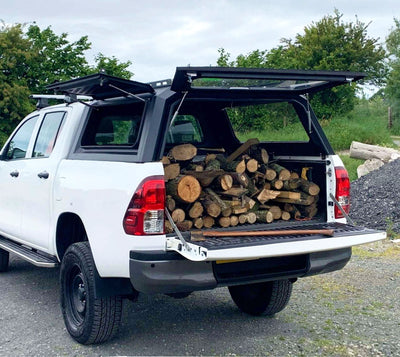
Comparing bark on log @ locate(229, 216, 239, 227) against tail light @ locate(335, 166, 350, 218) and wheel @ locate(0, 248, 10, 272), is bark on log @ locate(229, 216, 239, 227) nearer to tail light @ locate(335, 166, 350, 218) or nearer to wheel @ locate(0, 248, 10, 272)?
tail light @ locate(335, 166, 350, 218)

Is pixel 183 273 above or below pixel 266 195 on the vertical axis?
below

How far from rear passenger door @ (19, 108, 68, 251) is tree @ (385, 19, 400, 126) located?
23.4 metres

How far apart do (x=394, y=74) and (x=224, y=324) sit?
23.7 m

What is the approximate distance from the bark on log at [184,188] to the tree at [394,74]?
24.0 meters

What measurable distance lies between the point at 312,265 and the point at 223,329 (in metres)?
1.13

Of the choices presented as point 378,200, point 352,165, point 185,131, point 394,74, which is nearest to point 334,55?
point 394,74

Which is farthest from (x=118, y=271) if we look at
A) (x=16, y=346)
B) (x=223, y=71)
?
(x=223, y=71)

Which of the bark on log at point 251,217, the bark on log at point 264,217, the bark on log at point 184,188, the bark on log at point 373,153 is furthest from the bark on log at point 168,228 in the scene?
the bark on log at point 373,153

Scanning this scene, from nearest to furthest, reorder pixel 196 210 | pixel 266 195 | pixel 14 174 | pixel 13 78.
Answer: pixel 196 210 → pixel 266 195 → pixel 14 174 → pixel 13 78

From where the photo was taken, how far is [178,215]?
4.65 m

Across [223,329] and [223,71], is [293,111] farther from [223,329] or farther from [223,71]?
[223,329]

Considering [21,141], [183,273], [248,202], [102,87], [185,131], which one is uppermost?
[102,87]

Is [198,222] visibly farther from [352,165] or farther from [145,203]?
[352,165]

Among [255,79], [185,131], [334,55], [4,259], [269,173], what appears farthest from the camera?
[334,55]
